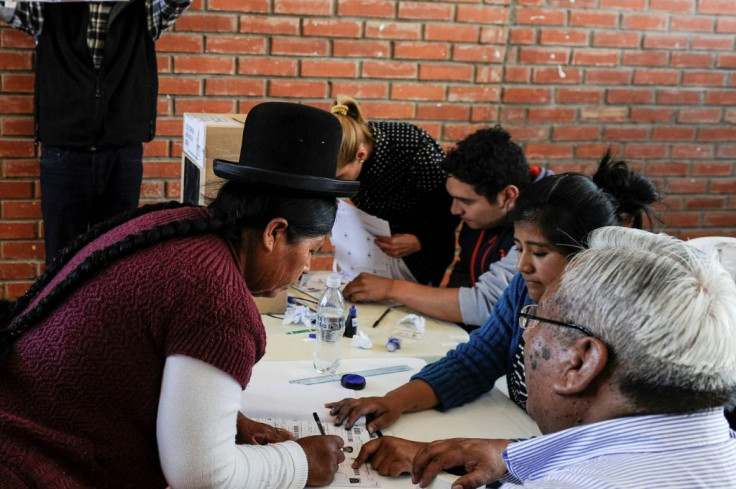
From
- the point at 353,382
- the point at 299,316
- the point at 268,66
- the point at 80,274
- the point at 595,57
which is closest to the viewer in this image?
the point at 80,274

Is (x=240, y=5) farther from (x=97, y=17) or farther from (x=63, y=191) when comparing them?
(x=63, y=191)

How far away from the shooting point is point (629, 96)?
3.62 m

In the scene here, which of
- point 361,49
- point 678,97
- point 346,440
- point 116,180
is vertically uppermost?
point 361,49

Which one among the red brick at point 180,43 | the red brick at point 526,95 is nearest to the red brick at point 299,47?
the red brick at point 180,43

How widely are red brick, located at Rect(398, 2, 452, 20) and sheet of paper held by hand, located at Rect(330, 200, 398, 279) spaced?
41.6 inches

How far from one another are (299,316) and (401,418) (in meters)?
0.62

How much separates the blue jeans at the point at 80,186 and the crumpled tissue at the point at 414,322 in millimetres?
1341

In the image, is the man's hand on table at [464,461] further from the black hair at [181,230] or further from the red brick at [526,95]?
the red brick at [526,95]

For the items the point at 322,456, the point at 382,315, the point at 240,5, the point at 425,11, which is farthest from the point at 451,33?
the point at 322,456

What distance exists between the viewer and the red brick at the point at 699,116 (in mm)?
3711

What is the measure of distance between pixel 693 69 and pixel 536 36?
2.70 feet

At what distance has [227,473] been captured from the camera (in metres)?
1.21

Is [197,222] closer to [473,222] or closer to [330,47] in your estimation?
[473,222]

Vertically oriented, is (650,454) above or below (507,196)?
below
